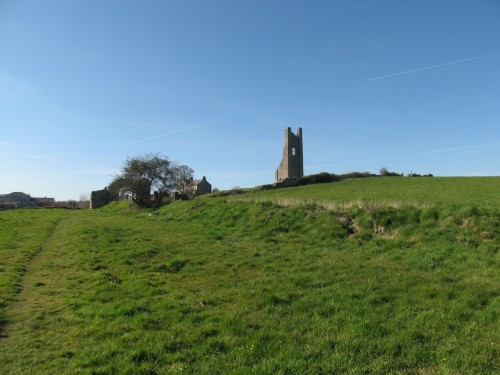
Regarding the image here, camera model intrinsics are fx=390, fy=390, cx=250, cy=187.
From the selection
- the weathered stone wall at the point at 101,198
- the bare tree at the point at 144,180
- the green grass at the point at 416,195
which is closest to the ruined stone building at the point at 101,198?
the weathered stone wall at the point at 101,198

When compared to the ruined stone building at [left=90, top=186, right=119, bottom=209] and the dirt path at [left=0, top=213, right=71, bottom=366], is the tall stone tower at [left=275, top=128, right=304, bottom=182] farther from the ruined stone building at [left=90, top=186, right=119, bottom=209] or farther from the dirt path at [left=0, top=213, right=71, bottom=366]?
the dirt path at [left=0, top=213, right=71, bottom=366]

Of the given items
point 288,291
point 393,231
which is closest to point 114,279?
point 288,291

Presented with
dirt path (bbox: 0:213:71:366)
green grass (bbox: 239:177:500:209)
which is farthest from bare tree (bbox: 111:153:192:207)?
dirt path (bbox: 0:213:71:366)

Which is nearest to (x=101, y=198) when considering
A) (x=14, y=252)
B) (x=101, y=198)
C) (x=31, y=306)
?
(x=101, y=198)

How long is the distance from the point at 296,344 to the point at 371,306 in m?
2.12

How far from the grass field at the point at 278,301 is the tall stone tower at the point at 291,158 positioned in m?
57.8

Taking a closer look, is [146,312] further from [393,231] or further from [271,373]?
[393,231]

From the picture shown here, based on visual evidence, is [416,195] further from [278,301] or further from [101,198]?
[101,198]

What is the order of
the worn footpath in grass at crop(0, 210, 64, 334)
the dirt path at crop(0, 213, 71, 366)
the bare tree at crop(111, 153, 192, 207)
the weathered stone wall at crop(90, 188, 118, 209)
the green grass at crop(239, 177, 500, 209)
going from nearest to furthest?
the dirt path at crop(0, 213, 71, 366)
the worn footpath in grass at crop(0, 210, 64, 334)
the green grass at crop(239, 177, 500, 209)
the bare tree at crop(111, 153, 192, 207)
the weathered stone wall at crop(90, 188, 118, 209)

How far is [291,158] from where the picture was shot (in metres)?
75.8

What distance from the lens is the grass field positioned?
228 inches

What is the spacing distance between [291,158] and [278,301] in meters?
68.3

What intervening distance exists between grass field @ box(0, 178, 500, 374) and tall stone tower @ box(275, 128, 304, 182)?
190ft

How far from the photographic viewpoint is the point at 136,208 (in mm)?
48844
